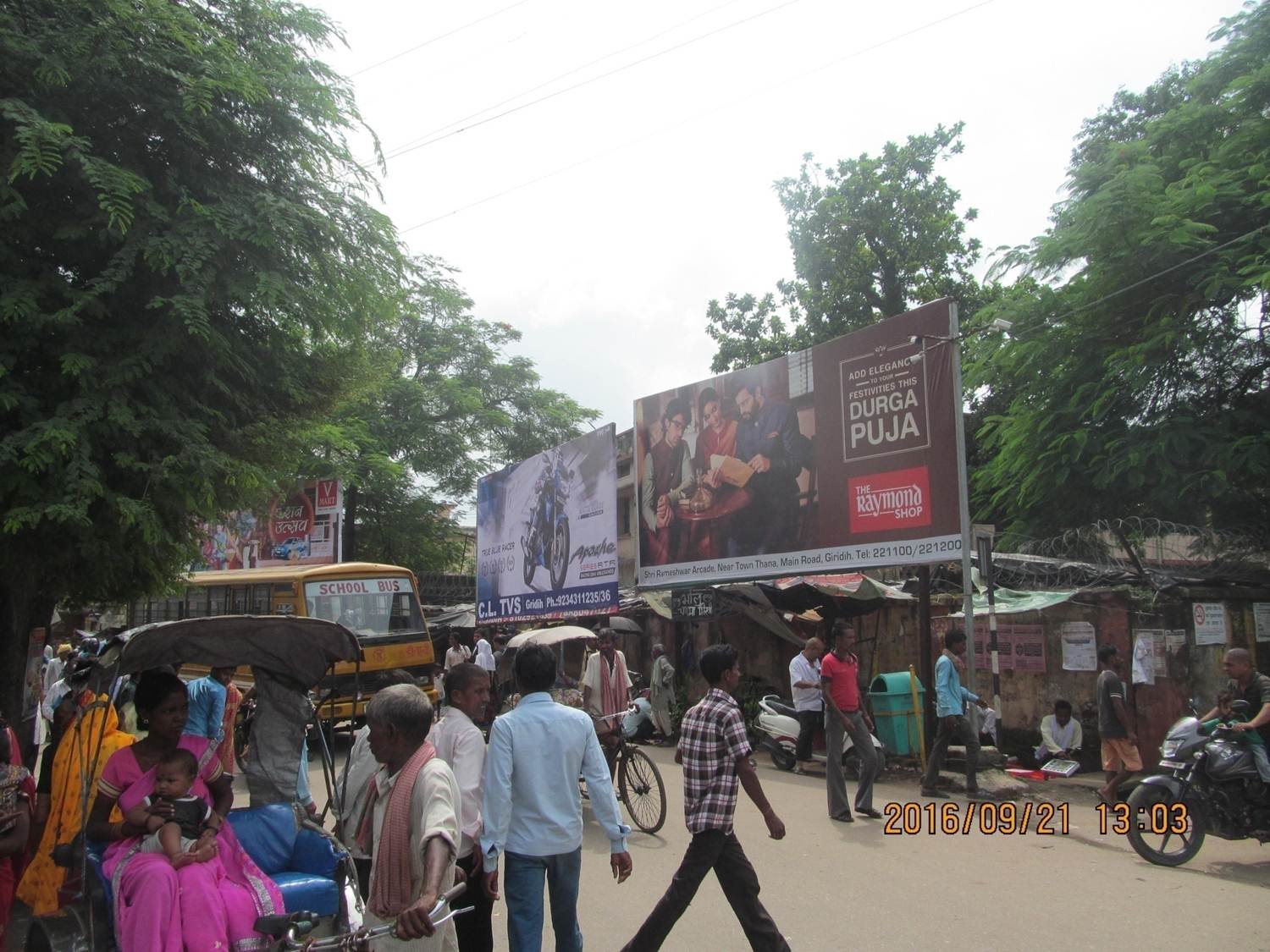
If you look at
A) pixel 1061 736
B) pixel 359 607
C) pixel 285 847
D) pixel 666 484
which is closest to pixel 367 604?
pixel 359 607

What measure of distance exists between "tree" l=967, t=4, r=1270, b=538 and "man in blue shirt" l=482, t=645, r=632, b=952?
11515 mm

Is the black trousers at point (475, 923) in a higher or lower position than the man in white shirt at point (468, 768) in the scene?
lower

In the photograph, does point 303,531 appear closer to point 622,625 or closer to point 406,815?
point 622,625

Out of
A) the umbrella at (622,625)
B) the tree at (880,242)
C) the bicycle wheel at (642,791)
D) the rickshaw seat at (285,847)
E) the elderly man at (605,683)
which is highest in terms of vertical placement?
the tree at (880,242)

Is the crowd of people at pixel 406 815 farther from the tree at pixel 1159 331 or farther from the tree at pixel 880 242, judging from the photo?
the tree at pixel 880 242

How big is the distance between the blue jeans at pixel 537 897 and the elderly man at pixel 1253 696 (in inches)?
218

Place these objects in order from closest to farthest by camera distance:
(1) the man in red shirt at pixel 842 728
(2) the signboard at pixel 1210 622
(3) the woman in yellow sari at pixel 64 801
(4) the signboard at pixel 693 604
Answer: (3) the woman in yellow sari at pixel 64 801 → (1) the man in red shirt at pixel 842 728 → (2) the signboard at pixel 1210 622 → (4) the signboard at pixel 693 604

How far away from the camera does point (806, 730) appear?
1205 cm

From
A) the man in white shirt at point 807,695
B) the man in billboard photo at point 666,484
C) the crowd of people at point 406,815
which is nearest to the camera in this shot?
the crowd of people at point 406,815

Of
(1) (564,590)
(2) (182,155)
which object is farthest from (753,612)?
(2) (182,155)

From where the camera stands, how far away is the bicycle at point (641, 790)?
27.9ft

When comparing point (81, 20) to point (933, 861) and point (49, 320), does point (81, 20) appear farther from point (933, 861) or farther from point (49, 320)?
point (933, 861)

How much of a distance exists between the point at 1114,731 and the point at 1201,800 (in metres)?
1.93

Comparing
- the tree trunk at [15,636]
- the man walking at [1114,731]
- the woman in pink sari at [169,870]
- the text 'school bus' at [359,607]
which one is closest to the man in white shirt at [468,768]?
the woman in pink sari at [169,870]
